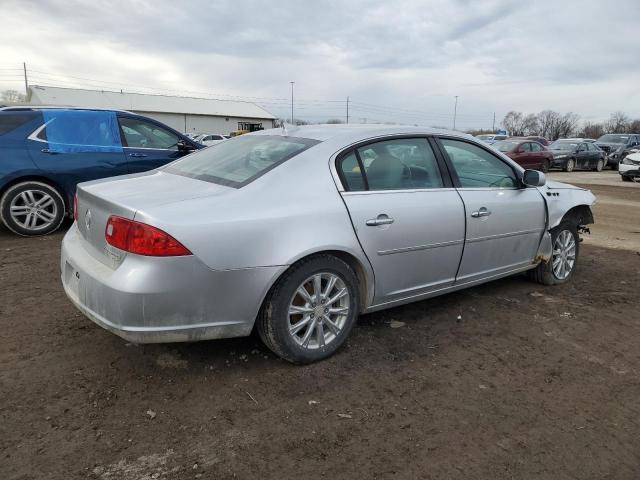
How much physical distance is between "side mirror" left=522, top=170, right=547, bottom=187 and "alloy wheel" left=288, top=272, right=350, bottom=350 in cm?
217

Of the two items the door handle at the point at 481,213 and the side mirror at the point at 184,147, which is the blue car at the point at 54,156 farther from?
the door handle at the point at 481,213

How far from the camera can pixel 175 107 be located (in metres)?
63.6

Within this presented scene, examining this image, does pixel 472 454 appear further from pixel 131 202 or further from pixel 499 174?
pixel 499 174

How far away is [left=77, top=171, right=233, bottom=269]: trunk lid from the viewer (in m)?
2.83

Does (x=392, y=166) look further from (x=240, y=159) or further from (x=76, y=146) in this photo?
(x=76, y=146)

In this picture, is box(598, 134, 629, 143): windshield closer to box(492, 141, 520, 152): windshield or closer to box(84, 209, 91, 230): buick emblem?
box(492, 141, 520, 152): windshield

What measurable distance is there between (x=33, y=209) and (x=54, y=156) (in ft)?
2.36

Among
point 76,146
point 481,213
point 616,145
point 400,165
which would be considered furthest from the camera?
point 616,145

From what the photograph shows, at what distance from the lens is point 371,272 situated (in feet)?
11.1

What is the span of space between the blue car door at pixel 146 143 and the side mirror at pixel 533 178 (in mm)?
4826

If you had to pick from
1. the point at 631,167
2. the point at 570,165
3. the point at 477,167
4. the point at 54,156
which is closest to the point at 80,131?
the point at 54,156

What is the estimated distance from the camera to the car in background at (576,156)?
21812 mm

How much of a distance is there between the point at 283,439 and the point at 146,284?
1.05m

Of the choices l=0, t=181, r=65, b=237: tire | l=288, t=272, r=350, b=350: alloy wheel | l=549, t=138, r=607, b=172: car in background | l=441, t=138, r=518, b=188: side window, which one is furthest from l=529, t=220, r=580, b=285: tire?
l=549, t=138, r=607, b=172: car in background
